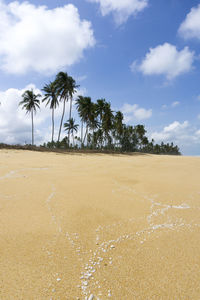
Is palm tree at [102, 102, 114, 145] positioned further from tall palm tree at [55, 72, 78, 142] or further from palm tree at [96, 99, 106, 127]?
tall palm tree at [55, 72, 78, 142]

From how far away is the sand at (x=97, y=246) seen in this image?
1.43 m

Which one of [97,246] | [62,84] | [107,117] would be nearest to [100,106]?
[107,117]

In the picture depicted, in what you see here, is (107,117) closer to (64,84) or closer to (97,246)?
(64,84)

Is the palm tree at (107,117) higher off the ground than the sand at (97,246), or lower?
higher

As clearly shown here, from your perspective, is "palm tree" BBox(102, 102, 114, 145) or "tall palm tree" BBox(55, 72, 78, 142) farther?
"palm tree" BBox(102, 102, 114, 145)

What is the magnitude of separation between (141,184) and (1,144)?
1579 cm

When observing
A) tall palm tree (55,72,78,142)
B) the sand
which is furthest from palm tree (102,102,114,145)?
the sand

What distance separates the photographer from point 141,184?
184 inches

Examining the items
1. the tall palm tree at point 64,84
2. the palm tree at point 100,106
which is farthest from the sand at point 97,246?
the palm tree at point 100,106

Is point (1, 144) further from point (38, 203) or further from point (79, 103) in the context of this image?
point (79, 103)

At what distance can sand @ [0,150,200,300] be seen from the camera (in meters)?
1.43

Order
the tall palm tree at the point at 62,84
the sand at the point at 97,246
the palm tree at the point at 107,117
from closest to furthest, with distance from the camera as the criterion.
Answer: the sand at the point at 97,246, the tall palm tree at the point at 62,84, the palm tree at the point at 107,117

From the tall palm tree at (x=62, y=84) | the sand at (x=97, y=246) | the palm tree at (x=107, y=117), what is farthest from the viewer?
the palm tree at (x=107, y=117)

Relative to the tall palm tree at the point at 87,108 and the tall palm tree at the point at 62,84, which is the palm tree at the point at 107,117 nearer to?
the tall palm tree at the point at 87,108
